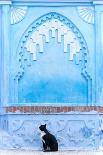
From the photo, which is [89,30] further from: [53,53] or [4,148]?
[4,148]

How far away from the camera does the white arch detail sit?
8.16 meters

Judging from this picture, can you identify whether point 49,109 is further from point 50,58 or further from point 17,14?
point 17,14

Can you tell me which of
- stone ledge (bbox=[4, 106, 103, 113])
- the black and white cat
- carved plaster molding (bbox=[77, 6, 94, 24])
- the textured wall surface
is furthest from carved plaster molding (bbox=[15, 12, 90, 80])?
the black and white cat

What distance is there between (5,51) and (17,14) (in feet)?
1.63

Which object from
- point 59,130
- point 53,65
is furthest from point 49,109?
point 53,65

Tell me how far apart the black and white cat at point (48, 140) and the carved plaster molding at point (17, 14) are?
1396mm

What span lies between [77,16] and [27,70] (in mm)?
926

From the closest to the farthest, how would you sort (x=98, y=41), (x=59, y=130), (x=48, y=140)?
(x=48, y=140), (x=59, y=130), (x=98, y=41)

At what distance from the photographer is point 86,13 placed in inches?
320

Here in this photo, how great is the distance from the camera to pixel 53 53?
8.16 meters

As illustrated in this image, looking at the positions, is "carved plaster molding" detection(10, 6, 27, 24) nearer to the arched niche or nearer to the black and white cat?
the arched niche

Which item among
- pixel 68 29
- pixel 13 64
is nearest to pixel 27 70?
pixel 13 64

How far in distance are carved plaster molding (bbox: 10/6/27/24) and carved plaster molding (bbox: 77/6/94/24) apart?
69cm

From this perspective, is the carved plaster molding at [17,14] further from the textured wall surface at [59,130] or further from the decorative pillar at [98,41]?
the textured wall surface at [59,130]
